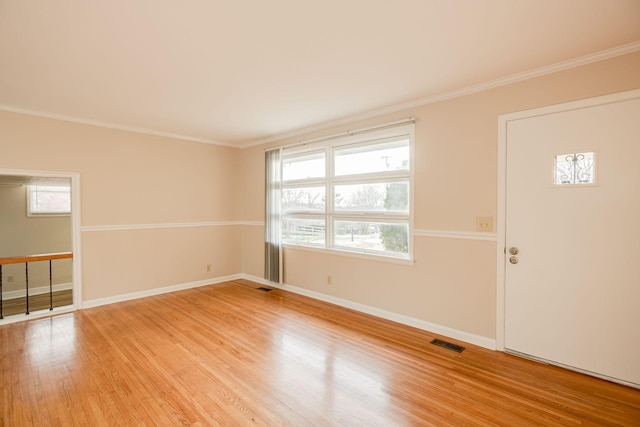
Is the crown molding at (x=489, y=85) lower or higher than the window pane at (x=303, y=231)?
higher

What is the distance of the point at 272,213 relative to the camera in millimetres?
5449

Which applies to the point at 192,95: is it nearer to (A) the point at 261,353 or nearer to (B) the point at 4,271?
(A) the point at 261,353

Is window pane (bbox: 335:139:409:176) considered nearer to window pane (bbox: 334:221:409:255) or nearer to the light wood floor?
window pane (bbox: 334:221:409:255)

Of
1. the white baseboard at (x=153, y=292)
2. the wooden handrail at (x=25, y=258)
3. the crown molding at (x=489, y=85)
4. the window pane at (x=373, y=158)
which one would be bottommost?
the white baseboard at (x=153, y=292)

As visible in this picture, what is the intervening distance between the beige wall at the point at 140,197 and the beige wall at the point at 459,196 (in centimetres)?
319

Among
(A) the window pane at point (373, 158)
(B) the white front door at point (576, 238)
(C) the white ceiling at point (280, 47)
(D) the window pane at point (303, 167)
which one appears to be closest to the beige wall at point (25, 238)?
(C) the white ceiling at point (280, 47)

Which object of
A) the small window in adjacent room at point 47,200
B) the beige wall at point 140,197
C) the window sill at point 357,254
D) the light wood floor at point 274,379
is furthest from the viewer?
the small window in adjacent room at point 47,200

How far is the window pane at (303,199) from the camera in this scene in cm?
487

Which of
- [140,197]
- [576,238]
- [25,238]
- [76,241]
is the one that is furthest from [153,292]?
[576,238]

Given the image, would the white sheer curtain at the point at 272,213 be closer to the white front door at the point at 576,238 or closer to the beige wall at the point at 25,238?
the white front door at the point at 576,238

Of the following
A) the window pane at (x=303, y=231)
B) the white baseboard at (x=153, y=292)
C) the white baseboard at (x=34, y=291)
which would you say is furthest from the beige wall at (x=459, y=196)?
the white baseboard at (x=34, y=291)

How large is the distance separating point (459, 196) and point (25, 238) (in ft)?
25.6

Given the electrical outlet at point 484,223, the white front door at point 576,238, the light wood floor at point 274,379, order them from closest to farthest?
1. the light wood floor at point 274,379
2. the white front door at point 576,238
3. the electrical outlet at point 484,223

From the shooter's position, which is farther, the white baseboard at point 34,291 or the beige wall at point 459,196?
the white baseboard at point 34,291
